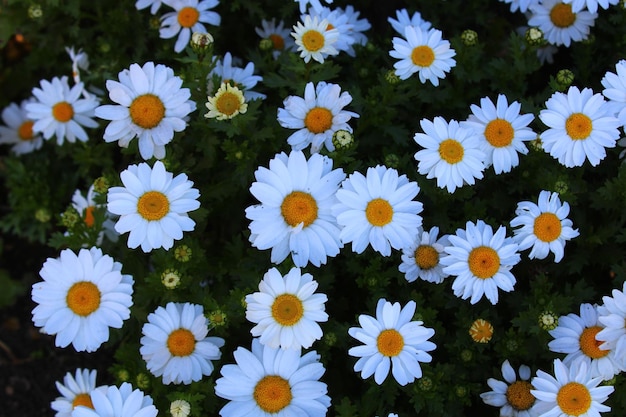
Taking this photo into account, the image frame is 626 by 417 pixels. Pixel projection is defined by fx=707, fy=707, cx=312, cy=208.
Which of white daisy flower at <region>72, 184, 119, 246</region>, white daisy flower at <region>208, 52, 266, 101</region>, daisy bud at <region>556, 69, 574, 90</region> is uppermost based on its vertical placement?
white daisy flower at <region>208, 52, 266, 101</region>

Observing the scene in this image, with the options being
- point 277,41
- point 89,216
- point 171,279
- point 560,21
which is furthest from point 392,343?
point 560,21

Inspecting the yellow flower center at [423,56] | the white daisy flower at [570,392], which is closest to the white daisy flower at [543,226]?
the white daisy flower at [570,392]

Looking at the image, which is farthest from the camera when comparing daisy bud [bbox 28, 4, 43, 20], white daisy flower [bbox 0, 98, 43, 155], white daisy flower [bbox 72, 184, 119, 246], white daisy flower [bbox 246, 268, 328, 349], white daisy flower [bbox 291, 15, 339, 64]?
white daisy flower [bbox 0, 98, 43, 155]

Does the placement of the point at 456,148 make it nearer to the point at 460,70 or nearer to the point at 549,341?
the point at 460,70

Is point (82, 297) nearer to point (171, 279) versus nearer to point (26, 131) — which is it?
point (171, 279)

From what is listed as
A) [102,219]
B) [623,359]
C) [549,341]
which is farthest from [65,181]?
[623,359]

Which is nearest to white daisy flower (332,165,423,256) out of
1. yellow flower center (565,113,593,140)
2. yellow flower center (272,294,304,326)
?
yellow flower center (272,294,304,326)

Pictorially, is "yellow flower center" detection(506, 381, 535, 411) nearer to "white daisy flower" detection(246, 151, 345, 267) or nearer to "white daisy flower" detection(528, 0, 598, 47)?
"white daisy flower" detection(246, 151, 345, 267)

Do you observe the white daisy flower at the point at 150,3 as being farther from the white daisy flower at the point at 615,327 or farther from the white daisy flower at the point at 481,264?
the white daisy flower at the point at 615,327
